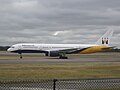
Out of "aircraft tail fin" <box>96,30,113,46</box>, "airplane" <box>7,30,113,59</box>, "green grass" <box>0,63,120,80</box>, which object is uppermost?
"aircraft tail fin" <box>96,30,113,46</box>

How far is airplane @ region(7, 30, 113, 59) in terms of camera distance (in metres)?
62.0

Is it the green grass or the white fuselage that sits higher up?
the white fuselage

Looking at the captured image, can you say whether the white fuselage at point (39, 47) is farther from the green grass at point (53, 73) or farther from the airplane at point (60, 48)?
the green grass at point (53, 73)

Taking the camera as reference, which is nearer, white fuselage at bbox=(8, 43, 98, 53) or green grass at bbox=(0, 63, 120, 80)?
green grass at bbox=(0, 63, 120, 80)

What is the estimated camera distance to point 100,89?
39.3 feet

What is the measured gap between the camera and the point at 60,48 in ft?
212

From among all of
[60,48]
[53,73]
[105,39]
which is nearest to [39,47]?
[60,48]

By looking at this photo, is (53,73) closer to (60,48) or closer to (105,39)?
(60,48)

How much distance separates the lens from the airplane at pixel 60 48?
62.0m

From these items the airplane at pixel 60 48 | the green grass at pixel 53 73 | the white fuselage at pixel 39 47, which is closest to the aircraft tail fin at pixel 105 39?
the airplane at pixel 60 48

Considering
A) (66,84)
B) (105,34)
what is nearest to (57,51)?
(105,34)

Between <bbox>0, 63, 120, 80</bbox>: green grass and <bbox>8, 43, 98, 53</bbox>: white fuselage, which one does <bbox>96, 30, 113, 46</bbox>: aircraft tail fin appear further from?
<bbox>0, 63, 120, 80</bbox>: green grass

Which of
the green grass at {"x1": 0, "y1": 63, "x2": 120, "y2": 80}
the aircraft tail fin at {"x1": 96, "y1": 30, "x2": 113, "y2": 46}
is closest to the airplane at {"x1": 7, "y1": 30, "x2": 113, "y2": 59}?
the aircraft tail fin at {"x1": 96, "y1": 30, "x2": 113, "y2": 46}

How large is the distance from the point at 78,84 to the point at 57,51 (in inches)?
1956
